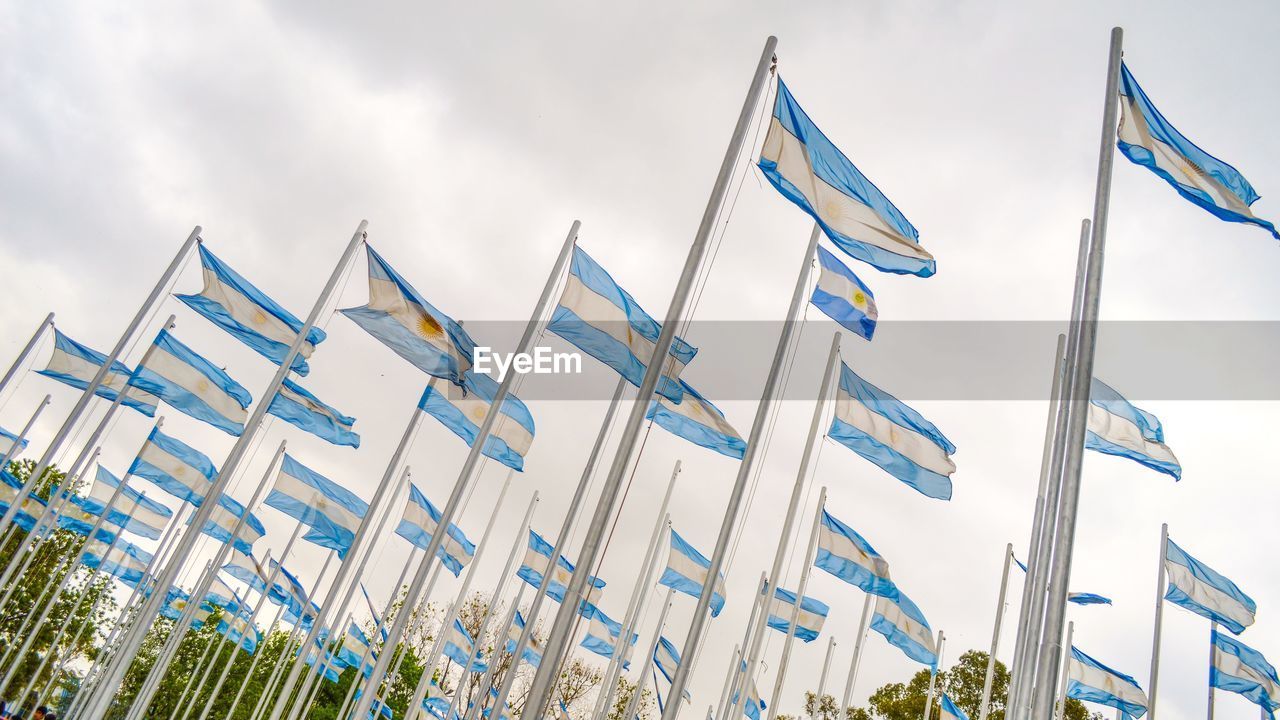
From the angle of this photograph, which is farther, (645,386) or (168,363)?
(168,363)

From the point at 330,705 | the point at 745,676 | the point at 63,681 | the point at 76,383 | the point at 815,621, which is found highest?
the point at 815,621

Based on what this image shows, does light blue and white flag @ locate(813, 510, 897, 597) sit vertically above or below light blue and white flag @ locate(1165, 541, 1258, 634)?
below

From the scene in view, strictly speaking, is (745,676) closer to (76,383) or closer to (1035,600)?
(1035,600)

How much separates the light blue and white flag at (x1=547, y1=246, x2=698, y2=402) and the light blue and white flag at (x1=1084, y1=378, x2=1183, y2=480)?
616 centimetres

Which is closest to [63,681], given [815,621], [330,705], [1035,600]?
[330,705]

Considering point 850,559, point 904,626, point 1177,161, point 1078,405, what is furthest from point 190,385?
point 904,626

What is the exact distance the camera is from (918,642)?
21109 mm

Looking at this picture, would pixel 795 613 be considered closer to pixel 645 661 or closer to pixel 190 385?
pixel 645 661

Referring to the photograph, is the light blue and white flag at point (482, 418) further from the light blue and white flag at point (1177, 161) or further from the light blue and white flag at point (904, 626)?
the light blue and white flag at point (1177, 161)

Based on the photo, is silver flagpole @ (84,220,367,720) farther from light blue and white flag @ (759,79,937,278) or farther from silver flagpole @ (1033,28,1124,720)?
silver flagpole @ (1033,28,1124,720)

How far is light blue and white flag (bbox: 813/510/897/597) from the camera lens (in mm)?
17406

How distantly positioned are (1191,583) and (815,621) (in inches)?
356

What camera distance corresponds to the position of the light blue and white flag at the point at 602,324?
12.6 metres

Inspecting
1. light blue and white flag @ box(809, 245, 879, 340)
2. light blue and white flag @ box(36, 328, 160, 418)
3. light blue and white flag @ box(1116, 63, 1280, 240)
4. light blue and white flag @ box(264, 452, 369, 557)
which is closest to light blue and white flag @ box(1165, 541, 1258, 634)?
light blue and white flag @ box(809, 245, 879, 340)
